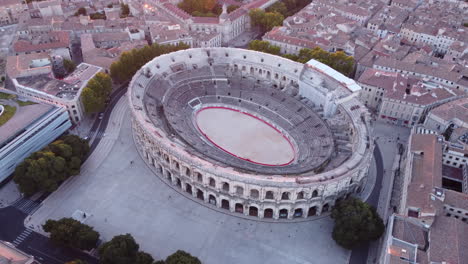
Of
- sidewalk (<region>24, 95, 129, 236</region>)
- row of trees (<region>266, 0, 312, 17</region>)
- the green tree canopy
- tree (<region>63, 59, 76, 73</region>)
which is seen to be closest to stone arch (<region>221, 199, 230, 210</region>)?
the green tree canopy

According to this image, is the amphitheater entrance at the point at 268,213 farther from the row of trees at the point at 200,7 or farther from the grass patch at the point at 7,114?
the row of trees at the point at 200,7

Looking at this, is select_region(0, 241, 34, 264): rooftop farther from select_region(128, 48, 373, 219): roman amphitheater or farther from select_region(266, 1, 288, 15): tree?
select_region(266, 1, 288, 15): tree

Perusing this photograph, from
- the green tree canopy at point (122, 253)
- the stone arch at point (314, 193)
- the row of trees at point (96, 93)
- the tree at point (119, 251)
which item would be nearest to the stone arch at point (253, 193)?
the stone arch at point (314, 193)

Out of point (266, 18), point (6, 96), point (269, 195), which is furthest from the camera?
point (266, 18)

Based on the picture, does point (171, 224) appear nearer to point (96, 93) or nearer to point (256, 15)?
point (96, 93)

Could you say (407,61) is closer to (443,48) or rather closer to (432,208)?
(443,48)

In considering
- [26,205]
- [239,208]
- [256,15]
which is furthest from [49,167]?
[256,15]

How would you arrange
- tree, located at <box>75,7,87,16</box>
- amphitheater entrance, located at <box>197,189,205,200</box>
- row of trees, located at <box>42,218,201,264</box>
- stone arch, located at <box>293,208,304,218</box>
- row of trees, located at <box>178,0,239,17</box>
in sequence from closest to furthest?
row of trees, located at <box>42,218,201,264</box> → stone arch, located at <box>293,208,304,218</box> → amphitheater entrance, located at <box>197,189,205,200</box> → tree, located at <box>75,7,87,16</box> → row of trees, located at <box>178,0,239,17</box>
